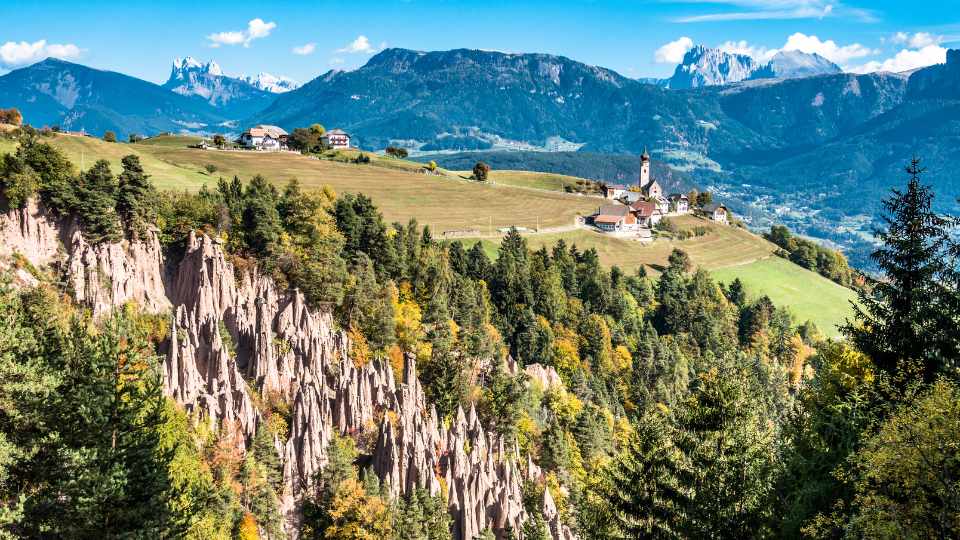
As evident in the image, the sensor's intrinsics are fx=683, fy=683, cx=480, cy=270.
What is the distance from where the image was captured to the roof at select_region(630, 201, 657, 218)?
596ft

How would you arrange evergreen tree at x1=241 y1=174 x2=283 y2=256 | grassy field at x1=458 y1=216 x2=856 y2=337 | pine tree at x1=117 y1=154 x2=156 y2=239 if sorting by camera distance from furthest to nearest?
A: grassy field at x1=458 y1=216 x2=856 y2=337 → evergreen tree at x1=241 y1=174 x2=283 y2=256 → pine tree at x1=117 y1=154 x2=156 y2=239

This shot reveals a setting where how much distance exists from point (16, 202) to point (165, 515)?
35.0 metres

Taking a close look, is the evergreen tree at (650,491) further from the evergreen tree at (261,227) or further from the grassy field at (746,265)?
the grassy field at (746,265)

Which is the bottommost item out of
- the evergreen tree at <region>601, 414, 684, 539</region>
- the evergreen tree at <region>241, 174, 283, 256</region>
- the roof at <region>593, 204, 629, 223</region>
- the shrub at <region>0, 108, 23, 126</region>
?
the evergreen tree at <region>601, 414, 684, 539</region>

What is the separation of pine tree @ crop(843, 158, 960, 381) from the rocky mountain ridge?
30153 millimetres

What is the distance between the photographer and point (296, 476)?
157 ft

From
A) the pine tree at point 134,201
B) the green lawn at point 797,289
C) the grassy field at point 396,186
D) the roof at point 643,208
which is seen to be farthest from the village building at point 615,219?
the pine tree at point 134,201

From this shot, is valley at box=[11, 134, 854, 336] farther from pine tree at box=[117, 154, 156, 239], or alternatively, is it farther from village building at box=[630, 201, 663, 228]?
pine tree at box=[117, 154, 156, 239]

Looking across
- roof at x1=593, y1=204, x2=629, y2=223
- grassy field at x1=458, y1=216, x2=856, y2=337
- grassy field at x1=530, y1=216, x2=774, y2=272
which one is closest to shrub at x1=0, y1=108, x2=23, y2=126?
grassy field at x1=458, y1=216, x2=856, y2=337

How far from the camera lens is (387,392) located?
56.0 meters

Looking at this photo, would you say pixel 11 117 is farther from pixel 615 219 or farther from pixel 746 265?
pixel 746 265

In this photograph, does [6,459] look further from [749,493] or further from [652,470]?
[749,493]

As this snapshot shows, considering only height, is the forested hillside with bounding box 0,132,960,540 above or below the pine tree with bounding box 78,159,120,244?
below

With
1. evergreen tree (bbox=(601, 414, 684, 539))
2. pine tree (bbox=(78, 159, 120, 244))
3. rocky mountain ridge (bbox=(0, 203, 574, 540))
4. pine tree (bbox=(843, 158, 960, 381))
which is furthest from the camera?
pine tree (bbox=(78, 159, 120, 244))
